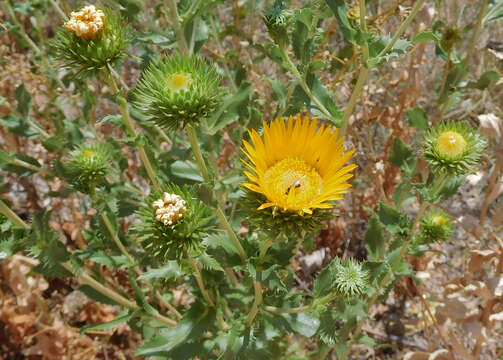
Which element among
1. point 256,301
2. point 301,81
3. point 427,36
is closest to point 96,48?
point 301,81

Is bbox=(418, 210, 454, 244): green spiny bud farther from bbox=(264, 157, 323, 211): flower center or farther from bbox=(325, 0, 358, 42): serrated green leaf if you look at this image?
bbox=(325, 0, 358, 42): serrated green leaf

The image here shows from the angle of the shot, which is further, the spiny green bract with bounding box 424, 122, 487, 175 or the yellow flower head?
the spiny green bract with bounding box 424, 122, 487, 175

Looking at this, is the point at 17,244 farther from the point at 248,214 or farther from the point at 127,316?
the point at 248,214

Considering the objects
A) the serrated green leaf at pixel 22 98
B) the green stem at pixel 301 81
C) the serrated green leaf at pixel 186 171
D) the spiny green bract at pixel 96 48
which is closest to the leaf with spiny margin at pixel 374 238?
the green stem at pixel 301 81

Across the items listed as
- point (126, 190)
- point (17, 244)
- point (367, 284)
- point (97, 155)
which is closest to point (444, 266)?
point (367, 284)

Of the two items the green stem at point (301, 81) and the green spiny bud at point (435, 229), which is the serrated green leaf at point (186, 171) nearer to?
the green stem at point (301, 81)

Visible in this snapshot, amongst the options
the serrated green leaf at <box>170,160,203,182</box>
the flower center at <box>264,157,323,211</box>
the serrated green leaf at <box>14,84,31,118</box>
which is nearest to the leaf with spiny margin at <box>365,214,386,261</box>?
the flower center at <box>264,157,323,211</box>
